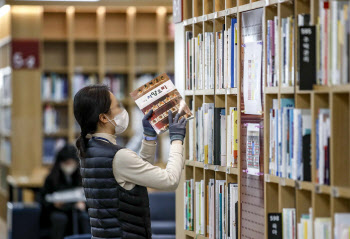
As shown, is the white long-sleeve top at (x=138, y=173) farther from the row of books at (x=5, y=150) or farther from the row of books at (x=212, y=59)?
the row of books at (x=5, y=150)

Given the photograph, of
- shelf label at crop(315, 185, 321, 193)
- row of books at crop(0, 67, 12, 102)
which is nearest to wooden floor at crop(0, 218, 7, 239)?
row of books at crop(0, 67, 12, 102)

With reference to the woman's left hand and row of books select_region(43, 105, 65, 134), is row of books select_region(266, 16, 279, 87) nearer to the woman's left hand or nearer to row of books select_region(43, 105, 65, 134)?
the woman's left hand

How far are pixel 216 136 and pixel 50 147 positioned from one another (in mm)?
6228

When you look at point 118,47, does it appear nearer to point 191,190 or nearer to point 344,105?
point 191,190

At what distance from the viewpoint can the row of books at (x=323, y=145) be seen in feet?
9.20

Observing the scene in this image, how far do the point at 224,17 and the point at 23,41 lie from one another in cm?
620

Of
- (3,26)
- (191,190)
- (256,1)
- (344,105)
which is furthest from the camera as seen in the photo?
Answer: (3,26)

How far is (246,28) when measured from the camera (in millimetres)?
3559

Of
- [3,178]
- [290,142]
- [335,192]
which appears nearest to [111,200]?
[290,142]

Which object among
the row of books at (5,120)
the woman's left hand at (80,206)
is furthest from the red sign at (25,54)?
the woman's left hand at (80,206)

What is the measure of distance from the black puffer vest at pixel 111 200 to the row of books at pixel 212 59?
740 mm

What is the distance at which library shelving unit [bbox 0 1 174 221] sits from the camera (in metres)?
9.63

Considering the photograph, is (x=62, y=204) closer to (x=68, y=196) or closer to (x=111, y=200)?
(x=68, y=196)

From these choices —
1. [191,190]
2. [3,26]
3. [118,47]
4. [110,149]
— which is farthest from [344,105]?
[3,26]
